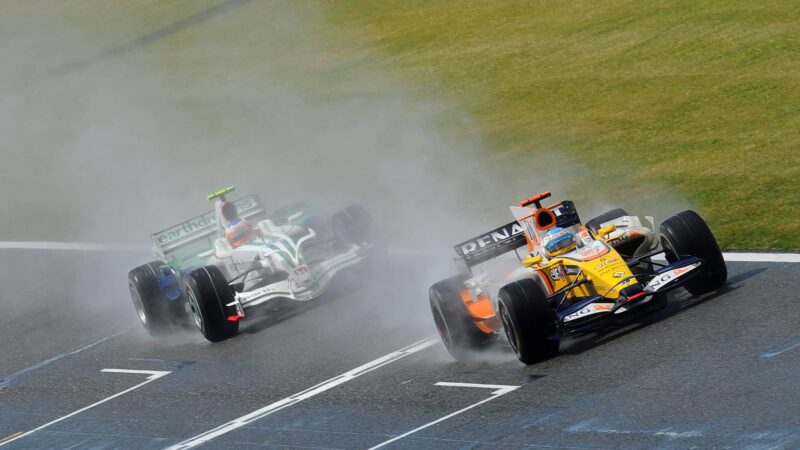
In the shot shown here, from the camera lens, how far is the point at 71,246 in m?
22.5

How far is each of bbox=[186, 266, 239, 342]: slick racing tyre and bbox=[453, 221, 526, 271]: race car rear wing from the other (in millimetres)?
2865

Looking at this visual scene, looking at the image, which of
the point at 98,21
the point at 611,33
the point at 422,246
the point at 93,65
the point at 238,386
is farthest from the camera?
the point at 98,21

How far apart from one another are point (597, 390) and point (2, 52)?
33.9 meters

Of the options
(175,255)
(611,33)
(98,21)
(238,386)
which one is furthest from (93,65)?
(238,386)

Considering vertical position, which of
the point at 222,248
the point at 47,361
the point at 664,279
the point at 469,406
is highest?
the point at 222,248

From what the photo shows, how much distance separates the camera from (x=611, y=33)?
26469 mm

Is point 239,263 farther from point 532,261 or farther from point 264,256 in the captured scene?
point 532,261

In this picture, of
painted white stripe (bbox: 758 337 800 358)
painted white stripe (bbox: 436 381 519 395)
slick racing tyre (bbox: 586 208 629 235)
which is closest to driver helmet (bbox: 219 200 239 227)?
slick racing tyre (bbox: 586 208 629 235)

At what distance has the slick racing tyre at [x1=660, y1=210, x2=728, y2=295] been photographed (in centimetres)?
1207

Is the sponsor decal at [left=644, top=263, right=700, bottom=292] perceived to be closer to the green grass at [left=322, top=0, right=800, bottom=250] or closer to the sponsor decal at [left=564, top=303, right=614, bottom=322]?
the sponsor decal at [left=564, top=303, right=614, bottom=322]

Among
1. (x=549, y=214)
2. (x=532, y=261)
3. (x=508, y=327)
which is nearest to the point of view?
(x=508, y=327)

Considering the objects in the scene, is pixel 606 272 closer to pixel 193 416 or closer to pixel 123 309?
pixel 193 416

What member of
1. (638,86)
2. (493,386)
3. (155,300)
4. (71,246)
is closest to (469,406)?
(493,386)

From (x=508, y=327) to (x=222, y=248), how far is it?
18.2 feet
